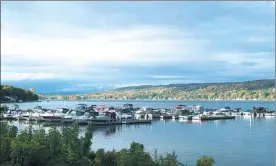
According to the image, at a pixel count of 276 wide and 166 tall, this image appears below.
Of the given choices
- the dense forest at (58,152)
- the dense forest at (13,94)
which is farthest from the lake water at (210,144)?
the dense forest at (13,94)

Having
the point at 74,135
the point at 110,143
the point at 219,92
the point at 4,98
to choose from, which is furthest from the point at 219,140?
the point at 219,92

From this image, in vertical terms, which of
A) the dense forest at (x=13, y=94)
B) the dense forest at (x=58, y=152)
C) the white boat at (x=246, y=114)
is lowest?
the white boat at (x=246, y=114)

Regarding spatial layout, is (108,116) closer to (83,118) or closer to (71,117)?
(83,118)

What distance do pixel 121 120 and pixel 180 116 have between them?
12.8 m

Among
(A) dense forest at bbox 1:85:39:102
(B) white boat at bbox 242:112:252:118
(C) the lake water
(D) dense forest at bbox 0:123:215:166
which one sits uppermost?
(A) dense forest at bbox 1:85:39:102

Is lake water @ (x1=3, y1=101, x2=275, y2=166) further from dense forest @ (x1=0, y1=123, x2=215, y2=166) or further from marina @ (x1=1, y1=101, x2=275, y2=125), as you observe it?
dense forest @ (x1=0, y1=123, x2=215, y2=166)

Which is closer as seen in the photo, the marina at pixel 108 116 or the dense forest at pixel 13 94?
the marina at pixel 108 116

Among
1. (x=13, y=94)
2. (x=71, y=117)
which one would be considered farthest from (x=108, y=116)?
(x=13, y=94)

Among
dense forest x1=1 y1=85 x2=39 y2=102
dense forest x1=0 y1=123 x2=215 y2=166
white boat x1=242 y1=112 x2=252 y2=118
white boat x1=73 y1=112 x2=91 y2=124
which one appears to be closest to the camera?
dense forest x1=0 y1=123 x2=215 y2=166

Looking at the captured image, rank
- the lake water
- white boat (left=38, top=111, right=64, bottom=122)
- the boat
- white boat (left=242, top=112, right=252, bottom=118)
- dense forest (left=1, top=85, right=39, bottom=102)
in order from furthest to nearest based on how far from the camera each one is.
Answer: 1. dense forest (left=1, top=85, right=39, bottom=102)
2. white boat (left=242, top=112, right=252, bottom=118)
3. white boat (left=38, top=111, right=64, bottom=122)
4. the boat
5. the lake water

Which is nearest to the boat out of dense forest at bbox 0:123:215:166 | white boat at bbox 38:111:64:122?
white boat at bbox 38:111:64:122

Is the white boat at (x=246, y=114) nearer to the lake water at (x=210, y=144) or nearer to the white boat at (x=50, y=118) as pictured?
the lake water at (x=210, y=144)

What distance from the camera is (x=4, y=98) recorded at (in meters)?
123

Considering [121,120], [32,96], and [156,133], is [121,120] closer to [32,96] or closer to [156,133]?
[156,133]
